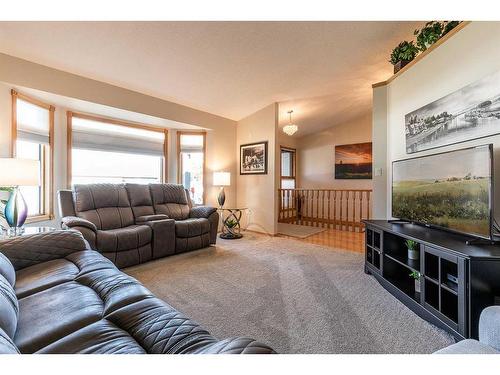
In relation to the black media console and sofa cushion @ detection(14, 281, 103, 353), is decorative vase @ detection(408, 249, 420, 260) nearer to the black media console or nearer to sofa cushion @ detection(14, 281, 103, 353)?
the black media console

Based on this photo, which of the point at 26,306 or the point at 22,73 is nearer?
the point at 26,306

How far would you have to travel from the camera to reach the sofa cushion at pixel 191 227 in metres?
3.38

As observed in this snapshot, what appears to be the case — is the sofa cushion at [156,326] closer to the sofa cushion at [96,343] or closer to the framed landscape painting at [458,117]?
the sofa cushion at [96,343]

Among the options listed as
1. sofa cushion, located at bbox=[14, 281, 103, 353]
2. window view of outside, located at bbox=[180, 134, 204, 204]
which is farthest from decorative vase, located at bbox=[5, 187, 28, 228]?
window view of outside, located at bbox=[180, 134, 204, 204]

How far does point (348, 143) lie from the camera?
6582 millimetres

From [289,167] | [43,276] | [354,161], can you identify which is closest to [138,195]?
[43,276]

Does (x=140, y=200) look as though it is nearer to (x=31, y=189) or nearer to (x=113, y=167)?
(x=113, y=167)

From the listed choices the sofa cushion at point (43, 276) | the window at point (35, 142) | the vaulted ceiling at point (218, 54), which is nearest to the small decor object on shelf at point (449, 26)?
the vaulted ceiling at point (218, 54)

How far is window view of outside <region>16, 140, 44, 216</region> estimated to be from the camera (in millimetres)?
3094

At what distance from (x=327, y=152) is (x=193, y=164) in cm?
403

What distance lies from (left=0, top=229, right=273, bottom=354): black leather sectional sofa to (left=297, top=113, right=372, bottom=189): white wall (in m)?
6.25
